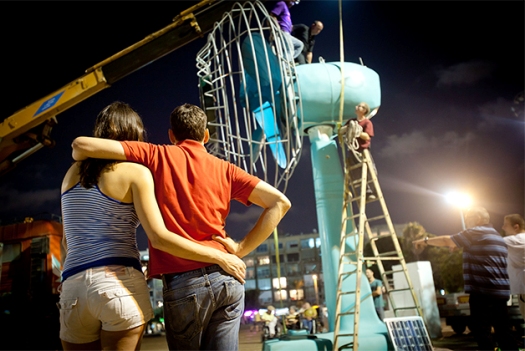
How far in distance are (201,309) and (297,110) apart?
197 inches

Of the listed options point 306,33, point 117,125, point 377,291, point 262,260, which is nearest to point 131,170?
point 117,125

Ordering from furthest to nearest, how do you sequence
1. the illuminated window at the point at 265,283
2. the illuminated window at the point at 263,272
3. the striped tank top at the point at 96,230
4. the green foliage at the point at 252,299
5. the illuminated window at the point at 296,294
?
the illuminated window at the point at 265,283 → the illuminated window at the point at 263,272 → the illuminated window at the point at 296,294 → the green foliage at the point at 252,299 → the striped tank top at the point at 96,230

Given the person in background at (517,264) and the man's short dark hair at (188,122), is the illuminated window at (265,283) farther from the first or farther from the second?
the man's short dark hair at (188,122)

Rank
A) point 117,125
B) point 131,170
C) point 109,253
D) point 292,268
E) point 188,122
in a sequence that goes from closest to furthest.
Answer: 1. point 109,253
2. point 131,170
3. point 117,125
4. point 188,122
5. point 292,268

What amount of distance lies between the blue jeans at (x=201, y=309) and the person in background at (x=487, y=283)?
13.0ft

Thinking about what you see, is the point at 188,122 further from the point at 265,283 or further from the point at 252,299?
the point at 265,283

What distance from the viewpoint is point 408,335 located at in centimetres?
519

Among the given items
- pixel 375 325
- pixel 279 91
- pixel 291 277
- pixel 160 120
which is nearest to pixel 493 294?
pixel 375 325

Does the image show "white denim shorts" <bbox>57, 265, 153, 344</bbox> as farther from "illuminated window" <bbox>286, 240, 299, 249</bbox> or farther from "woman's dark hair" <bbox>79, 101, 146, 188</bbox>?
"illuminated window" <bbox>286, 240, 299, 249</bbox>

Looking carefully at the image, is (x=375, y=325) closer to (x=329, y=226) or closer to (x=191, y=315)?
(x=329, y=226)

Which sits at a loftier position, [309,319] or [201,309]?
[201,309]

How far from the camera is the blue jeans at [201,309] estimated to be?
5.92 feet

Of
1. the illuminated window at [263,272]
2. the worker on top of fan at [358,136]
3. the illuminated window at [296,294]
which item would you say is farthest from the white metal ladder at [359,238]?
the illuminated window at [263,272]

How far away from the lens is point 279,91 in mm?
5828
